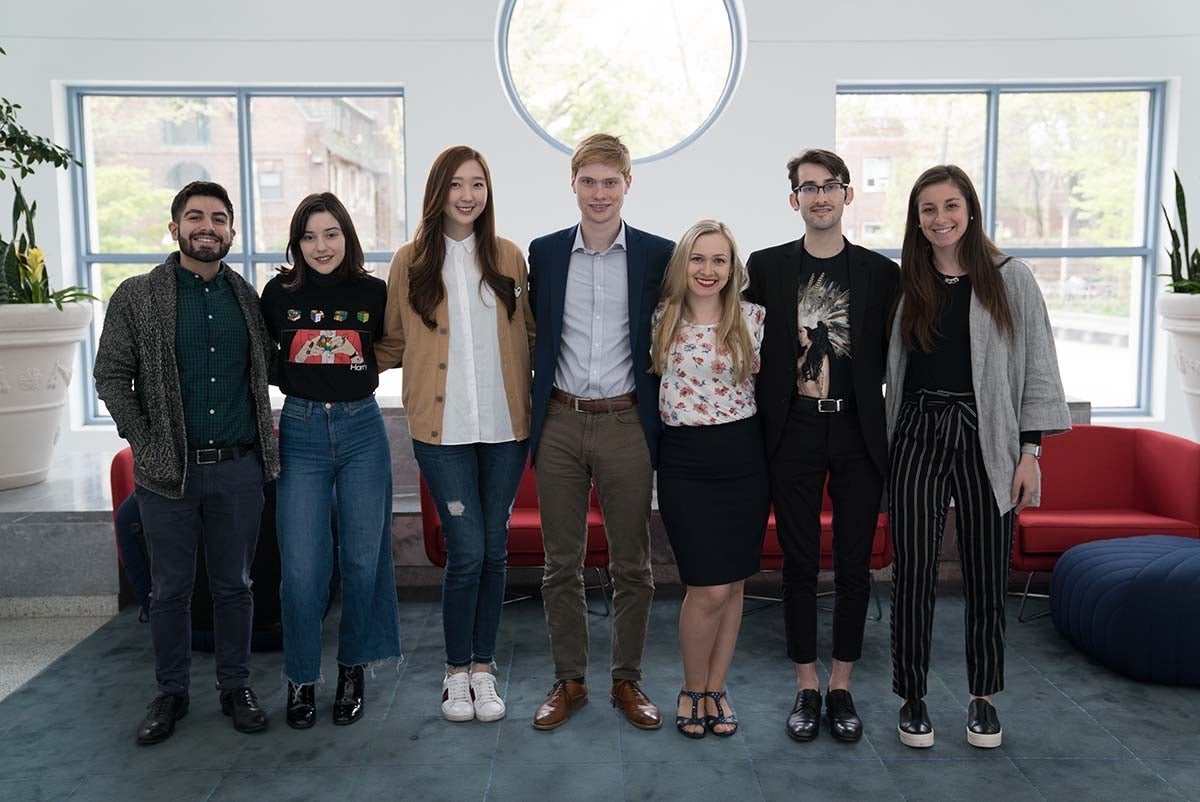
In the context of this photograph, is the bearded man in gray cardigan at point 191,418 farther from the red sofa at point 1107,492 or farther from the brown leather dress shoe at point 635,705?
the red sofa at point 1107,492

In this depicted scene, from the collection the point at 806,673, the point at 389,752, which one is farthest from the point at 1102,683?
the point at 389,752

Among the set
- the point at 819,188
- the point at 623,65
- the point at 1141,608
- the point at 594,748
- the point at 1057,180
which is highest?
the point at 623,65

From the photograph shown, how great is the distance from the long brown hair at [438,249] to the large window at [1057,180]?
4010 millimetres

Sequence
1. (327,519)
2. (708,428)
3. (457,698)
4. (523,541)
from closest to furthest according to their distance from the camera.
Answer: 1. (708,428)
2. (327,519)
3. (457,698)
4. (523,541)

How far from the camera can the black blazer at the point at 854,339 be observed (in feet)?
9.48

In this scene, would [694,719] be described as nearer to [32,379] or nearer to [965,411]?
[965,411]

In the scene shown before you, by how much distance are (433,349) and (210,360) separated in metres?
0.64

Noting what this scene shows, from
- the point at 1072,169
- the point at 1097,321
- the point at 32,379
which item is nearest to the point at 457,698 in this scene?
the point at 32,379

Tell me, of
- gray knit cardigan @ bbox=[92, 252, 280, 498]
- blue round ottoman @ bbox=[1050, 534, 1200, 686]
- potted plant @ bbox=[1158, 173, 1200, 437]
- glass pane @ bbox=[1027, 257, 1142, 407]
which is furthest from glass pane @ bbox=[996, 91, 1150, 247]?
gray knit cardigan @ bbox=[92, 252, 280, 498]

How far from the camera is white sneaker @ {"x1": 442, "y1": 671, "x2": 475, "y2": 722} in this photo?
10.5ft

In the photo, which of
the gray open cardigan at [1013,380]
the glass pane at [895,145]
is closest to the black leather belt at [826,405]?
the gray open cardigan at [1013,380]

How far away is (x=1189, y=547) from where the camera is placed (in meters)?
3.68

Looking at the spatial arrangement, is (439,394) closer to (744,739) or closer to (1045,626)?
(744,739)

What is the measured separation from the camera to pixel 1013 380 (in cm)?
284
